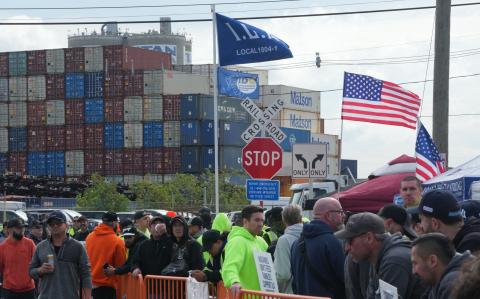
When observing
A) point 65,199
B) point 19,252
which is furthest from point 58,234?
point 65,199

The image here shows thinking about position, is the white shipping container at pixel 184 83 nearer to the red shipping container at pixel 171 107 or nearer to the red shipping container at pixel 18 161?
the red shipping container at pixel 171 107

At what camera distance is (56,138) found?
89250mm

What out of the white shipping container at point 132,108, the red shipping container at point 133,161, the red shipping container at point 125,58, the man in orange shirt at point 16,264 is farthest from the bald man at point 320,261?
the red shipping container at point 125,58

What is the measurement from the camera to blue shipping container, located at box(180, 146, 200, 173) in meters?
A: 85.5

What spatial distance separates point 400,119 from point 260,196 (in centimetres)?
263

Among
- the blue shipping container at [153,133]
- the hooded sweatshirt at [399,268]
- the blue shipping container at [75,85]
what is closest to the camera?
the hooded sweatshirt at [399,268]

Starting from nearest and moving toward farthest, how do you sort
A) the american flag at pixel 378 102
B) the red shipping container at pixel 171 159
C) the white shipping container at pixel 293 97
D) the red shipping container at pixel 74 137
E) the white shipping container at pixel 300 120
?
the american flag at pixel 378 102 → the red shipping container at pixel 171 159 → the red shipping container at pixel 74 137 → the white shipping container at pixel 300 120 → the white shipping container at pixel 293 97

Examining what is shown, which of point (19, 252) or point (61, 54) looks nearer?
point (19, 252)

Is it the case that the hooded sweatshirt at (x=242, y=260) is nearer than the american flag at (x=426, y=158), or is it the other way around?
the hooded sweatshirt at (x=242, y=260)

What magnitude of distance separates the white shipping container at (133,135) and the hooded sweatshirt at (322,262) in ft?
258

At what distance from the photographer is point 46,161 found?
89438 millimetres

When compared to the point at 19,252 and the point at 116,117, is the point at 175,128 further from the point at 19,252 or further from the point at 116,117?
the point at 19,252

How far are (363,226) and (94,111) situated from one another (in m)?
82.0

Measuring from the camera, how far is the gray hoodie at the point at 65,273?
37.6 feet
